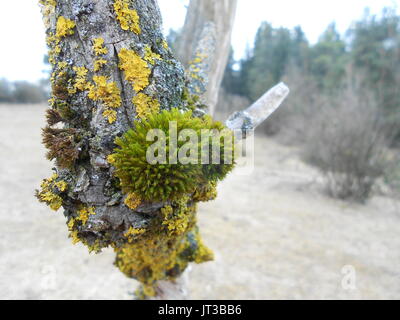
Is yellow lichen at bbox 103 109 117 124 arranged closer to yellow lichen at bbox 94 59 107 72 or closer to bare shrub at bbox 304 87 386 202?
yellow lichen at bbox 94 59 107 72

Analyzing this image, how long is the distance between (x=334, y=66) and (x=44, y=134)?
19.2 meters

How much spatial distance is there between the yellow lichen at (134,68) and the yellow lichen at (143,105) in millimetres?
34

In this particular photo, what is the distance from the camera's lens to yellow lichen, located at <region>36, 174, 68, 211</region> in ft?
4.18

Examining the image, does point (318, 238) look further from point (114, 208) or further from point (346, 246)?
point (114, 208)

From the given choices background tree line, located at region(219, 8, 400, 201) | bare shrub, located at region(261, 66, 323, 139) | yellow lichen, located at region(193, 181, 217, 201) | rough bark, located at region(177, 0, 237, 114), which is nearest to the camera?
yellow lichen, located at region(193, 181, 217, 201)

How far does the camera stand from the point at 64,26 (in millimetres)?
1256

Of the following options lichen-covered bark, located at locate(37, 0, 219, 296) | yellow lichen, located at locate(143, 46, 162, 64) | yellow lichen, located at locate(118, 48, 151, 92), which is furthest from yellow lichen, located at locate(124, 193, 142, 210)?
yellow lichen, located at locate(143, 46, 162, 64)

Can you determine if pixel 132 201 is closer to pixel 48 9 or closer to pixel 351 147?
pixel 48 9

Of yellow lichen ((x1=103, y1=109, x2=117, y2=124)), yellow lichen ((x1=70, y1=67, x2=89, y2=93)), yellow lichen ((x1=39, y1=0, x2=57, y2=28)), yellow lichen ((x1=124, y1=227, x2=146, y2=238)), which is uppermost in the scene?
yellow lichen ((x1=39, y1=0, x2=57, y2=28))

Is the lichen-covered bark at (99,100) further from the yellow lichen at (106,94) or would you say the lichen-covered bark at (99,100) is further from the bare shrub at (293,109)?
the bare shrub at (293,109)

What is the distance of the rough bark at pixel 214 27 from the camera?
241 centimetres

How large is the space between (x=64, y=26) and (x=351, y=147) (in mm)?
7953

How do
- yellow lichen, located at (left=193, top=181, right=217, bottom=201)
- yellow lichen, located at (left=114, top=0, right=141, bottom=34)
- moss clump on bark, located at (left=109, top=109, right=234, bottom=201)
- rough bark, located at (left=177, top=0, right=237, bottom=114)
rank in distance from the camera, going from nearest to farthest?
1. moss clump on bark, located at (left=109, top=109, right=234, bottom=201)
2. yellow lichen, located at (left=114, top=0, right=141, bottom=34)
3. yellow lichen, located at (left=193, top=181, right=217, bottom=201)
4. rough bark, located at (left=177, top=0, right=237, bottom=114)

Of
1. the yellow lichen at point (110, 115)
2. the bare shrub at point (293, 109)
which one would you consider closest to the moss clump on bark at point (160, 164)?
the yellow lichen at point (110, 115)
